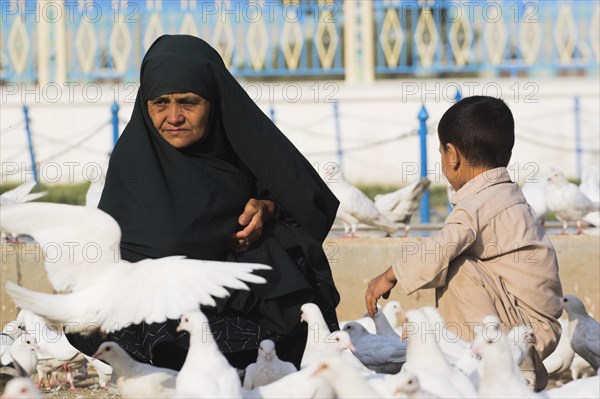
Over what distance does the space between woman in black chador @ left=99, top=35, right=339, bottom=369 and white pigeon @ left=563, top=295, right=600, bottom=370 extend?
7.48ft

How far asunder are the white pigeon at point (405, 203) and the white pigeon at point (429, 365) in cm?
510

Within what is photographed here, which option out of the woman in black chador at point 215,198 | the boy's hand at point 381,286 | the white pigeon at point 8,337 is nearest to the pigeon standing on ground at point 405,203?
the white pigeon at point 8,337

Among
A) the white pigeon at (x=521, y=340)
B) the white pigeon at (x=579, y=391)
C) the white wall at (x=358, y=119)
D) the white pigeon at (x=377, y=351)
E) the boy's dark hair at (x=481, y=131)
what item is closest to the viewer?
the white pigeon at (x=579, y=391)

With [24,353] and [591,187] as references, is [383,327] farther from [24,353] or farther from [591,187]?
[591,187]

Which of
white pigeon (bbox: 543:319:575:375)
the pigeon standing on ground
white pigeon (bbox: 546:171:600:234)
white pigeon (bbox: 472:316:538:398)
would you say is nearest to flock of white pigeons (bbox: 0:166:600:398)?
white pigeon (bbox: 472:316:538:398)

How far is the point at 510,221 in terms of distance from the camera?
3.95 m

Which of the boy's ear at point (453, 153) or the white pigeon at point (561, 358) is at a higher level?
the boy's ear at point (453, 153)

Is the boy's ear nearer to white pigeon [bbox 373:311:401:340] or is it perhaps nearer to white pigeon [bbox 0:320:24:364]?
white pigeon [bbox 373:311:401:340]

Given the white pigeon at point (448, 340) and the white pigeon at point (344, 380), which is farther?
the white pigeon at point (448, 340)

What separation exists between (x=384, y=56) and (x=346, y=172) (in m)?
1.51

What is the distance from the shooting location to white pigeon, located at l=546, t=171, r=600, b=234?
30.5 ft

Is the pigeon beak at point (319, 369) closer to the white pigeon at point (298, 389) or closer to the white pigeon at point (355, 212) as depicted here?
the white pigeon at point (298, 389)

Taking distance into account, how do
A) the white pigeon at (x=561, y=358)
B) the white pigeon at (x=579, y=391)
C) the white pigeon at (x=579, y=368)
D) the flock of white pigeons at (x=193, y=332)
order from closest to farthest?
the flock of white pigeons at (x=193, y=332), the white pigeon at (x=579, y=391), the white pigeon at (x=561, y=358), the white pigeon at (x=579, y=368)

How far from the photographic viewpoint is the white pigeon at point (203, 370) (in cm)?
356
